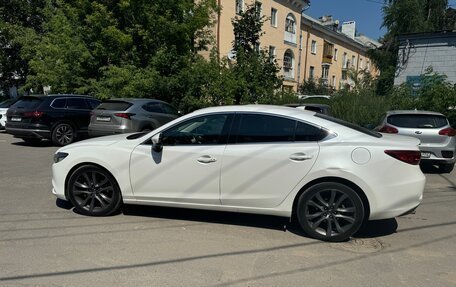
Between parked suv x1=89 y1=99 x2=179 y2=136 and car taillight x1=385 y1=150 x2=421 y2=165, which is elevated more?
car taillight x1=385 y1=150 x2=421 y2=165

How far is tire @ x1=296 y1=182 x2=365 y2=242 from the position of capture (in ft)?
14.7

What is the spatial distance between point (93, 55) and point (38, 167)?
10730mm

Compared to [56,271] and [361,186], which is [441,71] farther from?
[56,271]

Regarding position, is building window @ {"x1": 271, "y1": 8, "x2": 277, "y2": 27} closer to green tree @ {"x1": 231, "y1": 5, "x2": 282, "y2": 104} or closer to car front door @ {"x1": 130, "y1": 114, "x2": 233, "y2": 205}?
green tree @ {"x1": 231, "y1": 5, "x2": 282, "y2": 104}

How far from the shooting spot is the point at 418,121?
352 inches

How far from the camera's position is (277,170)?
461 centimetres

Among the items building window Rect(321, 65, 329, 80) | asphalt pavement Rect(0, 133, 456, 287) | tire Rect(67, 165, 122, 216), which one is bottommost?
asphalt pavement Rect(0, 133, 456, 287)

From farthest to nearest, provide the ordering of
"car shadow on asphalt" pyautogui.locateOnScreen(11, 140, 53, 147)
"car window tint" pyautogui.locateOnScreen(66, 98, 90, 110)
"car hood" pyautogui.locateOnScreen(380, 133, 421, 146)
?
"car window tint" pyautogui.locateOnScreen(66, 98, 90, 110)
"car shadow on asphalt" pyautogui.locateOnScreen(11, 140, 53, 147)
"car hood" pyautogui.locateOnScreen(380, 133, 421, 146)

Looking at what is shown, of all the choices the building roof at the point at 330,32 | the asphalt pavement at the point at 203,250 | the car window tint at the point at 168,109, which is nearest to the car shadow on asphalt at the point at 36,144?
the car window tint at the point at 168,109

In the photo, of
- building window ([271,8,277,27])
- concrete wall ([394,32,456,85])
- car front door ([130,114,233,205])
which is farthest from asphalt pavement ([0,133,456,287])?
building window ([271,8,277,27])

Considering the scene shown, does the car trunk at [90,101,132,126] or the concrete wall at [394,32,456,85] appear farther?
the concrete wall at [394,32,456,85]

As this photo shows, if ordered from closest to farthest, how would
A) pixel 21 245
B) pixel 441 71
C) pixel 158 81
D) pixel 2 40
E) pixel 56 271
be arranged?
pixel 56 271
pixel 21 245
pixel 158 81
pixel 441 71
pixel 2 40

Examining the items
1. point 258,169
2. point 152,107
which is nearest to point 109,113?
point 152,107

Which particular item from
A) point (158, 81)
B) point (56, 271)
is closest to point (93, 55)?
point (158, 81)
